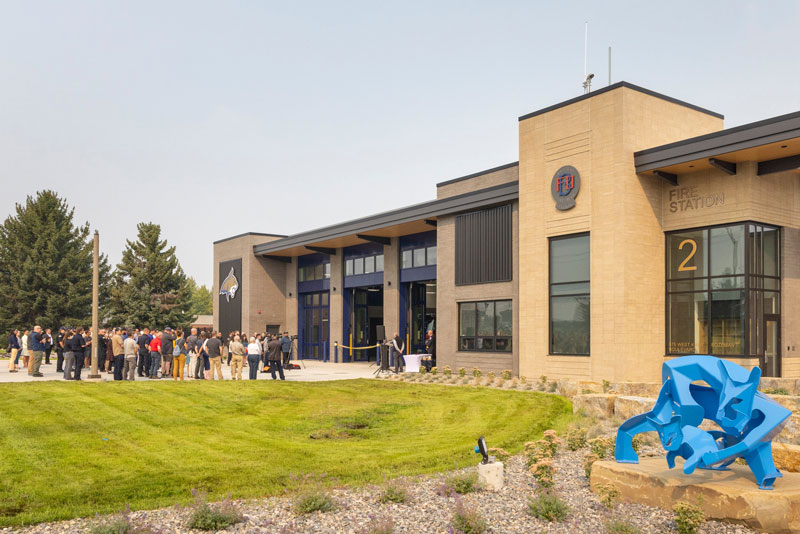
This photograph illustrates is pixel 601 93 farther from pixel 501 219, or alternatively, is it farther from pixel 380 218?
pixel 380 218

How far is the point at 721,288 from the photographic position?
20609mm

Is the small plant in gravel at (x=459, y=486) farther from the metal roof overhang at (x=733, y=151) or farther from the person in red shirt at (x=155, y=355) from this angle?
the person in red shirt at (x=155, y=355)

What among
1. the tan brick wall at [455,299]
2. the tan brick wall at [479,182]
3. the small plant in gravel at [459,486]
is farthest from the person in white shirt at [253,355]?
the small plant in gravel at [459,486]

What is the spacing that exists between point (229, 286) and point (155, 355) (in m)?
21.5

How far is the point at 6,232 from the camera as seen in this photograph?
198 ft

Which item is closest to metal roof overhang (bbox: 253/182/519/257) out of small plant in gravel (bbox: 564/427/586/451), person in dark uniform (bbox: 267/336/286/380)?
person in dark uniform (bbox: 267/336/286/380)

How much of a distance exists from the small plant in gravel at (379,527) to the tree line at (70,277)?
56.6 m

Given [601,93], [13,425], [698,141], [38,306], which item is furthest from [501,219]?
[38,306]

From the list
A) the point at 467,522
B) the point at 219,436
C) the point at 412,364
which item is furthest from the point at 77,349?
the point at 467,522

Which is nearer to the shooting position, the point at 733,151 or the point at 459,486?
the point at 459,486

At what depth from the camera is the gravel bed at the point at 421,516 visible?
7453 millimetres

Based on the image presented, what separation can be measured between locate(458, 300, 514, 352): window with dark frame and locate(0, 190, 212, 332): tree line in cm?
3997

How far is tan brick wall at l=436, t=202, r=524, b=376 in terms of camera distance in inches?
1007

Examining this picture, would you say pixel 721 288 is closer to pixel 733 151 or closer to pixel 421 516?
pixel 733 151
